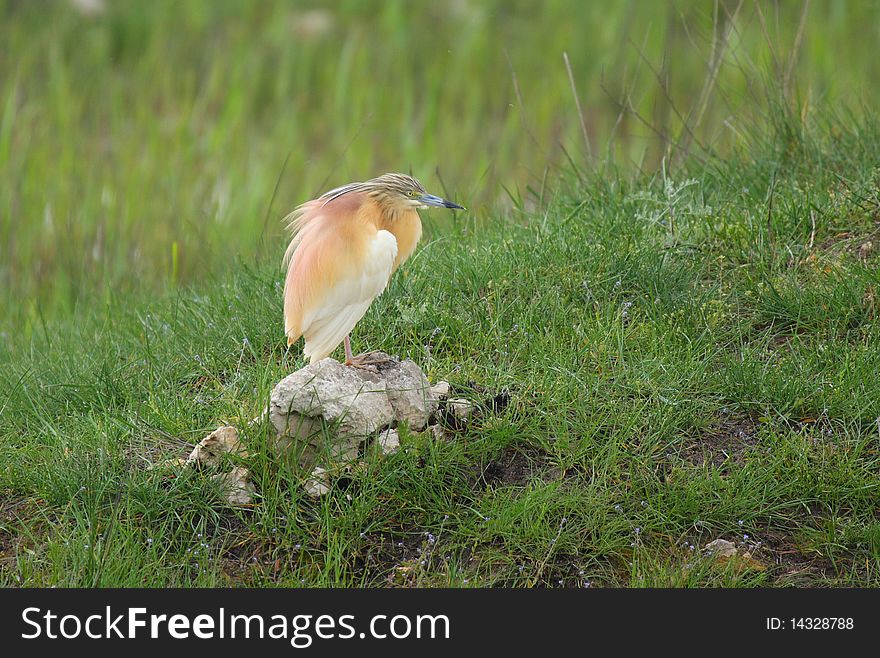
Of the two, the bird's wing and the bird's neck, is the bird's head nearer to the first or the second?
the bird's neck

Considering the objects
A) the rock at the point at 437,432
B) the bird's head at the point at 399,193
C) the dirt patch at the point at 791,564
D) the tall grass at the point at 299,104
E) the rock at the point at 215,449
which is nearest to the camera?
the dirt patch at the point at 791,564

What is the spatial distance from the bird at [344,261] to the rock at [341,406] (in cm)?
13

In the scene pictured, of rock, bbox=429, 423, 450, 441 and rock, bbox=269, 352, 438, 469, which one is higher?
rock, bbox=269, 352, 438, 469

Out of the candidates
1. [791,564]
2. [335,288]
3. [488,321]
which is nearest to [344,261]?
[335,288]

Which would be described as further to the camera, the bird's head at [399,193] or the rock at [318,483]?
the bird's head at [399,193]

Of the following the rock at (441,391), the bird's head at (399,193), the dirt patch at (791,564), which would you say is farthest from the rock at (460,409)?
the dirt patch at (791,564)

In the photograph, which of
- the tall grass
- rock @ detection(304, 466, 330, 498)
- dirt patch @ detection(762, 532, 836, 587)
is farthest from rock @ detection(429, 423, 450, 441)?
the tall grass

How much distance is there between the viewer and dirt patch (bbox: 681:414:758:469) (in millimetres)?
4090

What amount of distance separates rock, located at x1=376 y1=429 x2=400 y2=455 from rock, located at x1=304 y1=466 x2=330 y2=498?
0.75 ft

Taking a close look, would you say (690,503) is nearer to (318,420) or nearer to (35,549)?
(318,420)

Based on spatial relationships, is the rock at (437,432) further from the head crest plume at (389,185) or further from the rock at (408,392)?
the head crest plume at (389,185)

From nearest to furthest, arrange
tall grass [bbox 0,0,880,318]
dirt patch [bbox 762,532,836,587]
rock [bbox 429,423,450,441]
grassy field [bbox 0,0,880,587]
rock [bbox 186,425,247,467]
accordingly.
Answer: dirt patch [bbox 762,532,836,587] < grassy field [bbox 0,0,880,587] < rock [bbox 186,425,247,467] < rock [bbox 429,423,450,441] < tall grass [bbox 0,0,880,318]

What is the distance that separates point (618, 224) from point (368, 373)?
1.76 m

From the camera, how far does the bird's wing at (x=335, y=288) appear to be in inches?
156
